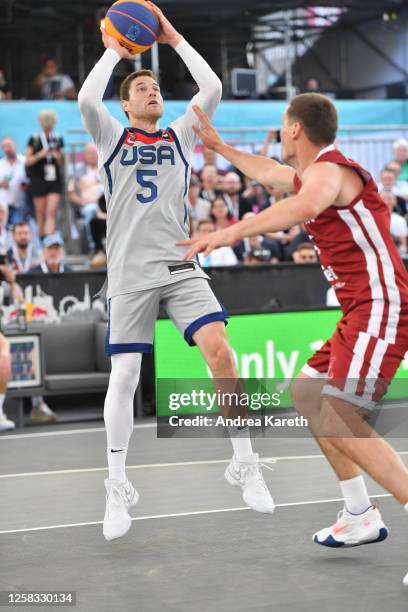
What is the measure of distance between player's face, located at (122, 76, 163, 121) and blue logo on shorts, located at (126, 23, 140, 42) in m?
0.24

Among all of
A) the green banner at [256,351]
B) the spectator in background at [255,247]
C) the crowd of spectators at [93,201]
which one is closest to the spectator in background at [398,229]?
the crowd of spectators at [93,201]

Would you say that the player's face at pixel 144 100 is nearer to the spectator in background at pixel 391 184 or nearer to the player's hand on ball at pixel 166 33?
the player's hand on ball at pixel 166 33

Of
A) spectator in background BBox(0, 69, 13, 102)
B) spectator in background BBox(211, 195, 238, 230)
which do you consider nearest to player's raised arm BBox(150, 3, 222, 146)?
spectator in background BBox(211, 195, 238, 230)

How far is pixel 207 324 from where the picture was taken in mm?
6109

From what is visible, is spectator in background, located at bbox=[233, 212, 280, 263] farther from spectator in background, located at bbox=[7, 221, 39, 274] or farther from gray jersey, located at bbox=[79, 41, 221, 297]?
gray jersey, located at bbox=[79, 41, 221, 297]

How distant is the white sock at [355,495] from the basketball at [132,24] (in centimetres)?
269

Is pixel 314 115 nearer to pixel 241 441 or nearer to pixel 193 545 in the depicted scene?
pixel 241 441

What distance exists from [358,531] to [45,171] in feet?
31.5

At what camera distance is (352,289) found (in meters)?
5.24

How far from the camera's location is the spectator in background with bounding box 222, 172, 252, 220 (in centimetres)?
1459

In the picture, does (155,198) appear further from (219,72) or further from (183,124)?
(219,72)

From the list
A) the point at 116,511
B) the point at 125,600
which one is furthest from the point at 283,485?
the point at 125,600

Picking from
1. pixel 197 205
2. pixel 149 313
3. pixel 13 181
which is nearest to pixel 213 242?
pixel 149 313

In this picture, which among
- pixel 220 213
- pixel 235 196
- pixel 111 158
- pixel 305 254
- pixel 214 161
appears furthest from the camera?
pixel 214 161
